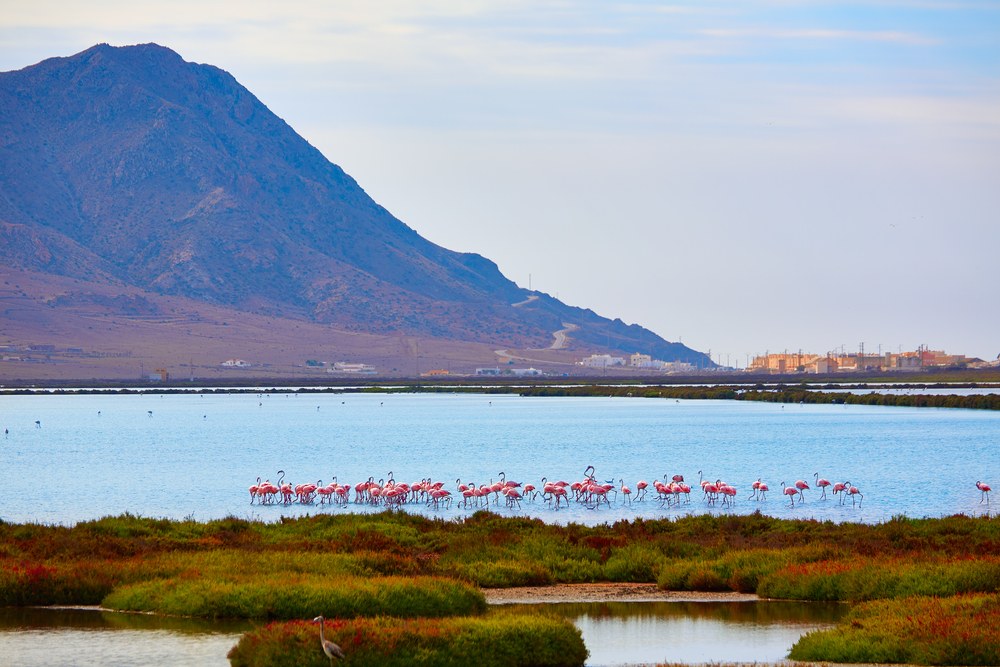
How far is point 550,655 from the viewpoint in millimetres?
14547

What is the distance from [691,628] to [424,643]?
4.79 meters

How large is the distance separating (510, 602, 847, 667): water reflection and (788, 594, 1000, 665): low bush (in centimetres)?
68

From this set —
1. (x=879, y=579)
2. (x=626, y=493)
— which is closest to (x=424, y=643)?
(x=879, y=579)

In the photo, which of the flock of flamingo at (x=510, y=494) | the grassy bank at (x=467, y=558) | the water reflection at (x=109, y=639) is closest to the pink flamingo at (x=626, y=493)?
the flock of flamingo at (x=510, y=494)

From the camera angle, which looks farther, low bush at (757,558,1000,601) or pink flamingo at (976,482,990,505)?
pink flamingo at (976,482,990,505)

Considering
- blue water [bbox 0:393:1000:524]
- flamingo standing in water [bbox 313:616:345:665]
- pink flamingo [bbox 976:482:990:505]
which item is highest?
flamingo standing in water [bbox 313:616:345:665]

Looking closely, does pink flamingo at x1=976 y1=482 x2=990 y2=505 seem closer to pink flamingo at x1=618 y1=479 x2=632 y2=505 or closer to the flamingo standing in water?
pink flamingo at x1=618 y1=479 x2=632 y2=505

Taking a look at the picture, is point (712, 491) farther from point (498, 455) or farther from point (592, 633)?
point (498, 455)

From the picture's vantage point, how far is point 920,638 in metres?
14.4

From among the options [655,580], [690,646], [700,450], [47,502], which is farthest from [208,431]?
[690,646]

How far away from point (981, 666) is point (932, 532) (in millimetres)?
9389

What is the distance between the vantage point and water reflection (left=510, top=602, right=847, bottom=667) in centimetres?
1517

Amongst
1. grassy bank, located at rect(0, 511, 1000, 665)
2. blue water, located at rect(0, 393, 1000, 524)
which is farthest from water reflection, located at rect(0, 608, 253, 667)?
blue water, located at rect(0, 393, 1000, 524)

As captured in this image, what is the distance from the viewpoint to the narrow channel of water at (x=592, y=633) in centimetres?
1488
